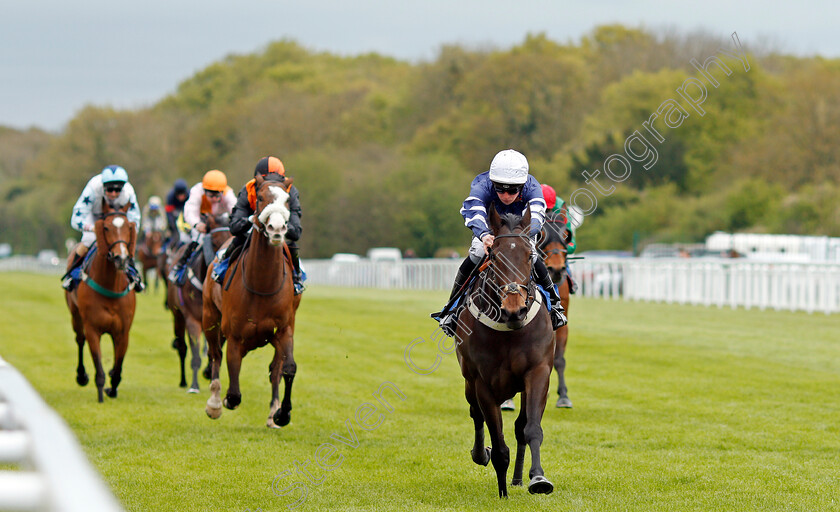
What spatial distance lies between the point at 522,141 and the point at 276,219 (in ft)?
157

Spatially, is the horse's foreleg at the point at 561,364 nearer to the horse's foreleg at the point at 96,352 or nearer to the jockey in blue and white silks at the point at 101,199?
the jockey in blue and white silks at the point at 101,199

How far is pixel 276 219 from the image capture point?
25.7ft

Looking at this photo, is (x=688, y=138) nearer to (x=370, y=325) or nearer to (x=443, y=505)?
(x=370, y=325)

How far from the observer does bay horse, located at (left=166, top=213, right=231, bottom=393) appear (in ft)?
34.6

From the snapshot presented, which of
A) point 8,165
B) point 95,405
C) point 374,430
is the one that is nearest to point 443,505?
point 374,430

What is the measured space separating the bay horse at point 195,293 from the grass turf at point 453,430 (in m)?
0.49

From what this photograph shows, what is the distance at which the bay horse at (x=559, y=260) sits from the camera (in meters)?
9.97

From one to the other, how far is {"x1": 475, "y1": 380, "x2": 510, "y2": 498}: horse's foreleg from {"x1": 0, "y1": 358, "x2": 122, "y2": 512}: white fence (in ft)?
14.3

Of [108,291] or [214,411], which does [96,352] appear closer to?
Answer: [108,291]

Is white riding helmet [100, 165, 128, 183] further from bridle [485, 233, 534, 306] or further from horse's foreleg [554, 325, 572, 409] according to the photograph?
bridle [485, 233, 534, 306]

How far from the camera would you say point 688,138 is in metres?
53.1

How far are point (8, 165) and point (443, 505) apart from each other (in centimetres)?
10008

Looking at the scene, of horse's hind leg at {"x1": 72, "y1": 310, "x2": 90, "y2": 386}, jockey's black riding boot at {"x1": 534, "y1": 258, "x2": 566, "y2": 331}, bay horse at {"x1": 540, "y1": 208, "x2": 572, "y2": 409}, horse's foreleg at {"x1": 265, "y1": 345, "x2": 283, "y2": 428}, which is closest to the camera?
jockey's black riding boot at {"x1": 534, "y1": 258, "x2": 566, "y2": 331}

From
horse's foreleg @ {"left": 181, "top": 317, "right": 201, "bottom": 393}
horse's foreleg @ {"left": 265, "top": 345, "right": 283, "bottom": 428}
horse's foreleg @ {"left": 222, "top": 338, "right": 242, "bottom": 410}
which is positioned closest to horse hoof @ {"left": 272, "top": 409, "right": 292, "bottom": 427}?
horse's foreleg @ {"left": 265, "top": 345, "right": 283, "bottom": 428}
